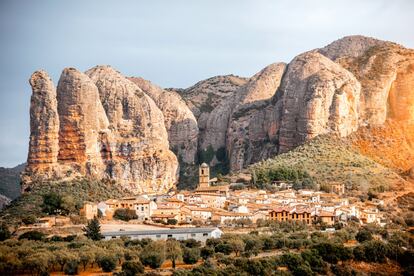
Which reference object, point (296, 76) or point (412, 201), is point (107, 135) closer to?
point (296, 76)

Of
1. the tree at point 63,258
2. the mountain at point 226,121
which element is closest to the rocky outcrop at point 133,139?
the mountain at point 226,121

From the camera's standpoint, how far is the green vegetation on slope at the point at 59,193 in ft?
293

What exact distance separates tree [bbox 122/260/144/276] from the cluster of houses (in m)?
23.0

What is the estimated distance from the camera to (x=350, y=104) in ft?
381

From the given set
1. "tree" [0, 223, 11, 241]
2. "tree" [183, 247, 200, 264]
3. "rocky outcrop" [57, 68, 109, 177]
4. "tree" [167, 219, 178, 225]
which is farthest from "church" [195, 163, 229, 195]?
"tree" [183, 247, 200, 264]

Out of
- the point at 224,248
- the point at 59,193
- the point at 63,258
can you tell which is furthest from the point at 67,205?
the point at 63,258

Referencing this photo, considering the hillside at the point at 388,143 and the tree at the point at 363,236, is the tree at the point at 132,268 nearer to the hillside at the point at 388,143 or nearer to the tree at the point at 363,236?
the tree at the point at 363,236

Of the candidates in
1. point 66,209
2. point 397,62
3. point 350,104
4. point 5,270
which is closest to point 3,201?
point 66,209

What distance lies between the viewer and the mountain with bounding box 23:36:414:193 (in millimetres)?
106000

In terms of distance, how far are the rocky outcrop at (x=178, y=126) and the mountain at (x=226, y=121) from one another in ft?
0.44

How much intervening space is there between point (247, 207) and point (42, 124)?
84.2ft

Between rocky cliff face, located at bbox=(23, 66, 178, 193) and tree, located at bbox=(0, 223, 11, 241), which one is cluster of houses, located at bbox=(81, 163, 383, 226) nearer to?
tree, located at bbox=(0, 223, 11, 241)

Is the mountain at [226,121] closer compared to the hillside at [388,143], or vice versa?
the mountain at [226,121]

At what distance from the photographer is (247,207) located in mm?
88688
